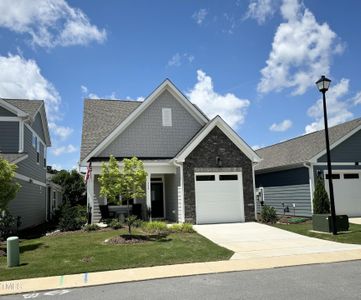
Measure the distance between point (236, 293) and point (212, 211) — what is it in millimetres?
11698

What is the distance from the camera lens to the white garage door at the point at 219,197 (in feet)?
60.7

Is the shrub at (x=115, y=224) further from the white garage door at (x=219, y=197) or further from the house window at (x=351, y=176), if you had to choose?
the house window at (x=351, y=176)

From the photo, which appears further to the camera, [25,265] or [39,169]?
[39,169]

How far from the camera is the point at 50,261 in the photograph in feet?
32.9

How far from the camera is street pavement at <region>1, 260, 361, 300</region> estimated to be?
6.81m

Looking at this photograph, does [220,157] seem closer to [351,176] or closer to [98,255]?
[351,176]

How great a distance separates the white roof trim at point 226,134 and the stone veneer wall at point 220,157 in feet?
0.53

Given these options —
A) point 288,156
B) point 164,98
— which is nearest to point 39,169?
point 164,98

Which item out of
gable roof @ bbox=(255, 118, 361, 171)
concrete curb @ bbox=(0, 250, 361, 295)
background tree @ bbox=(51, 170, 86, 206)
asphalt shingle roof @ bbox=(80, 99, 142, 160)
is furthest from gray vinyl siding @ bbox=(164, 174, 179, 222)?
background tree @ bbox=(51, 170, 86, 206)

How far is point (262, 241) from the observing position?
13.3m

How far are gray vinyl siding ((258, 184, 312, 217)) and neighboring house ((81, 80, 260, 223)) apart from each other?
4.03 metres

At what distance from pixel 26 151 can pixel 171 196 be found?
8433 millimetres

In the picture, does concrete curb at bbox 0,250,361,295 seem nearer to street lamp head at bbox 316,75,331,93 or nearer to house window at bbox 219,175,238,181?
street lamp head at bbox 316,75,331,93

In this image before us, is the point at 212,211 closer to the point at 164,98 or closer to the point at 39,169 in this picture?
the point at 164,98
